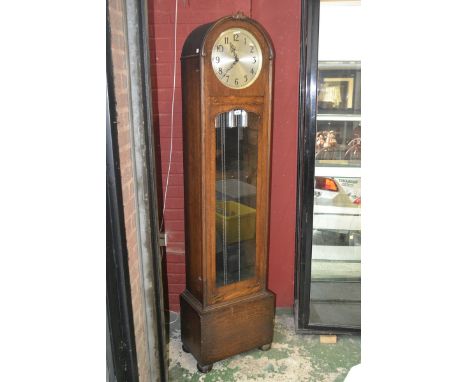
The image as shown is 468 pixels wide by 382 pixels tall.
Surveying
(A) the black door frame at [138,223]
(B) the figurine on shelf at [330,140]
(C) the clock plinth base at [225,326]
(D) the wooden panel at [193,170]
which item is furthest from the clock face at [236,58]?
(C) the clock plinth base at [225,326]

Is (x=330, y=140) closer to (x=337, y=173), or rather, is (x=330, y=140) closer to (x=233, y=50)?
(x=337, y=173)

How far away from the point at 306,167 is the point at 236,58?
0.76 meters

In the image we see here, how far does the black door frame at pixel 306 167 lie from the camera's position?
2113mm

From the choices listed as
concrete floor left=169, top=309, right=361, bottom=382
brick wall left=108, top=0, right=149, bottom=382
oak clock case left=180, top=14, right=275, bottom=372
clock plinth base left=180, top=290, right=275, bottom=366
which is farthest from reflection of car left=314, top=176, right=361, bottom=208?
brick wall left=108, top=0, right=149, bottom=382

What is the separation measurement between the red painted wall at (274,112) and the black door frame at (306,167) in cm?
8

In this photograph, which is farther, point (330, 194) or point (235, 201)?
point (330, 194)

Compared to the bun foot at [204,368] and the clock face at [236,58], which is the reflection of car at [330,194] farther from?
the bun foot at [204,368]

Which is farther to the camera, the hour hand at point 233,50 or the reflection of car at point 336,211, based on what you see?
the reflection of car at point 336,211

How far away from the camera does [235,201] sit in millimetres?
2062

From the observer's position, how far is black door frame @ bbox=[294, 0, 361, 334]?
6.93ft

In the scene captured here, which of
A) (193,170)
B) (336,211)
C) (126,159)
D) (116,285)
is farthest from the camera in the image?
(336,211)

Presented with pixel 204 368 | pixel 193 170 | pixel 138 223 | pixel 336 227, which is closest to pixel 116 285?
pixel 138 223

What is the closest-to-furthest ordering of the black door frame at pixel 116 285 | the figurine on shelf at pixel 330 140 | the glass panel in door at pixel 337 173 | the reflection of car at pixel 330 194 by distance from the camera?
the black door frame at pixel 116 285, the glass panel in door at pixel 337 173, the figurine on shelf at pixel 330 140, the reflection of car at pixel 330 194
